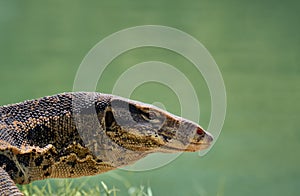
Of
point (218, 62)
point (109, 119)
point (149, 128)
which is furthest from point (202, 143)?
point (218, 62)

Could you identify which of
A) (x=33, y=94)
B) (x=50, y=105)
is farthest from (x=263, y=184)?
(x=50, y=105)

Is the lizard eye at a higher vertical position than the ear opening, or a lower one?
higher

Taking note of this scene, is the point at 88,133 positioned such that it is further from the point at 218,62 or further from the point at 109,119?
the point at 218,62

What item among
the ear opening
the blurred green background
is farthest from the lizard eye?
the blurred green background

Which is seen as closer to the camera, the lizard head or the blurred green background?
the lizard head

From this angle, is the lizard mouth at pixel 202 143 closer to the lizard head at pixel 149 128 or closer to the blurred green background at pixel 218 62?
the lizard head at pixel 149 128

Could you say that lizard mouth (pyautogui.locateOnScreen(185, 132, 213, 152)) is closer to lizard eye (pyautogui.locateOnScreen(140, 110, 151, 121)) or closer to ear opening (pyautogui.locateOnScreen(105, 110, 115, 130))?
lizard eye (pyautogui.locateOnScreen(140, 110, 151, 121))

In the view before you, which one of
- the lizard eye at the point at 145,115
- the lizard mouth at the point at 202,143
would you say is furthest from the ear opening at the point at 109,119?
the lizard mouth at the point at 202,143

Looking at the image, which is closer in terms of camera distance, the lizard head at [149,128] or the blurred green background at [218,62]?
the lizard head at [149,128]
